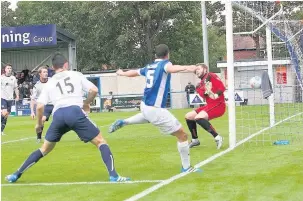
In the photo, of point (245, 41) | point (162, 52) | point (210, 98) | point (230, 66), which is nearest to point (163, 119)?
point (162, 52)

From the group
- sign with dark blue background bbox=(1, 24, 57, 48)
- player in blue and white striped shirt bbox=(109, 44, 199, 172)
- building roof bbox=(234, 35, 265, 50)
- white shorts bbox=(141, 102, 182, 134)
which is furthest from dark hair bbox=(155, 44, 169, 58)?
sign with dark blue background bbox=(1, 24, 57, 48)

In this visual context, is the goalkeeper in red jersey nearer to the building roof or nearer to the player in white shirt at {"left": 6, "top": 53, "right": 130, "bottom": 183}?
the player in white shirt at {"left": 6, "top": 53, "right": 130, "bottom": 183}

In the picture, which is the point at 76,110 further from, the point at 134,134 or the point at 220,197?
the point at 134,134

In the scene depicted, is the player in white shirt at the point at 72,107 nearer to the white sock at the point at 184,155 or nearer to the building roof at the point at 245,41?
the white sock at the point at 184,155

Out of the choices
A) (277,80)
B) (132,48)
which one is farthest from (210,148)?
(132,48)

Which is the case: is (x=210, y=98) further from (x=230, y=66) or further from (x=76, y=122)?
(x=76, y=122)

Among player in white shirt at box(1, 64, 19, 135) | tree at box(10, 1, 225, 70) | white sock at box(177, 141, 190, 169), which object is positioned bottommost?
white sock at box(177, 141, 190, 169)

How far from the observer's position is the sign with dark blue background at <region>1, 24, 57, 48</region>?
1764 inches

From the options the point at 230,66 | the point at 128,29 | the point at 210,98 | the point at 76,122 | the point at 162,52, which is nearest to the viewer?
the point at 76,122

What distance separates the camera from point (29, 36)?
4597cm

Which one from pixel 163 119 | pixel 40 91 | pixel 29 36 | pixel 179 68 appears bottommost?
pixel 163 119

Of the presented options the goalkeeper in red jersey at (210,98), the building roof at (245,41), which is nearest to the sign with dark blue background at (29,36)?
the building roof at (245,41)

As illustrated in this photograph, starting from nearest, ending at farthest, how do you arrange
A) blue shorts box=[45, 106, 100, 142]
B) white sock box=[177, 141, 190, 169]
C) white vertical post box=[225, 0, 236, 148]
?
blue shorts box=[45, 106, 100, 142], white sock box=[177, 141, 190, 169], white vertical post box=[225, 0, 236, 148]

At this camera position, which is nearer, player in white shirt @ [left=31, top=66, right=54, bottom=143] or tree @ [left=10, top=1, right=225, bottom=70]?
player in white shirt @ [left=31, top=66, right=54, bottom=143]
